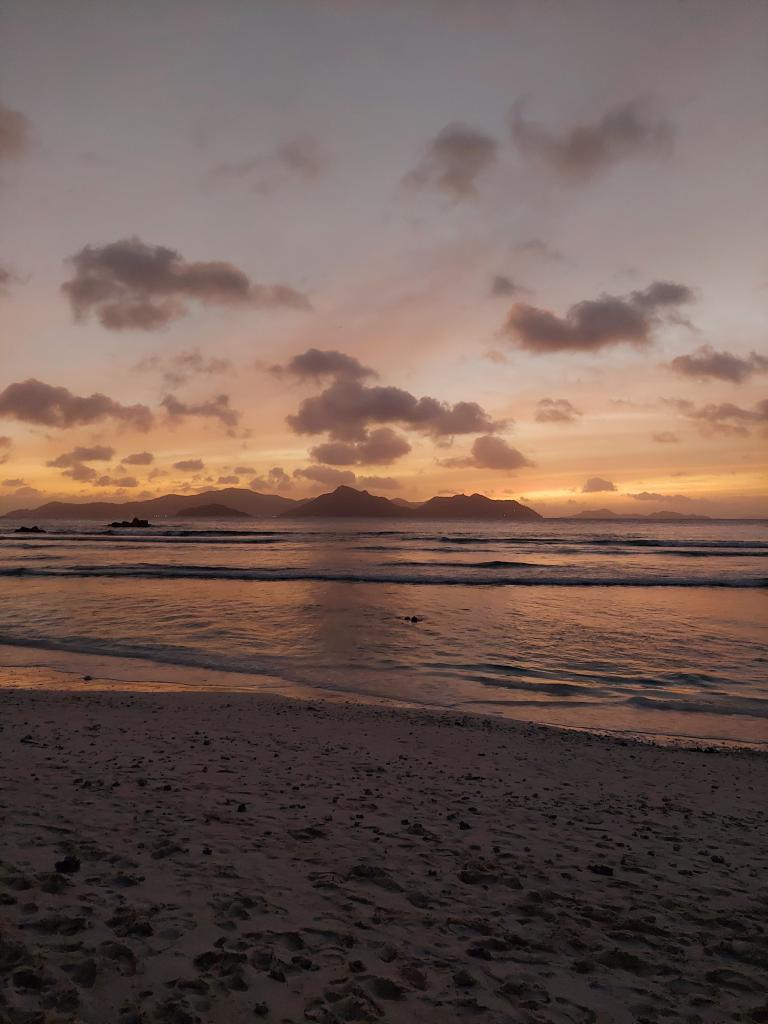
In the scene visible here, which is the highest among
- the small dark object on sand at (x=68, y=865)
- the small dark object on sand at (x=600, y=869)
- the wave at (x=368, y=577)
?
the small dark object on sand at (x=68, y=865)

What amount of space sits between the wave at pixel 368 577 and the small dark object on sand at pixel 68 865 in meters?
34.1

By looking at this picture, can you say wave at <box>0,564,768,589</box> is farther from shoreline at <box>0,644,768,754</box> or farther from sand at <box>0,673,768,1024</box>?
sand at <box>0,673,768,1024</box>

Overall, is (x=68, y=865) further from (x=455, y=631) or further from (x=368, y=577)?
(x=368, y=577)

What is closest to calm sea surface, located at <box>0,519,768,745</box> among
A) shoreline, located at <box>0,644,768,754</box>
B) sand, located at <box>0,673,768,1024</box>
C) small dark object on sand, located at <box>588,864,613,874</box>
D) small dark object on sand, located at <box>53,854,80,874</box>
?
shoreline, located at <box>0,644,768,754</box>

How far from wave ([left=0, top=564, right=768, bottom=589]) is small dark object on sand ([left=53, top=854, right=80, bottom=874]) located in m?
34.1

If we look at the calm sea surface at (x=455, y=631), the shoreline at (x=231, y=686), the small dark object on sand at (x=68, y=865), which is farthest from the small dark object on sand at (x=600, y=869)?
the calm sea surface at (x=455, y=631)

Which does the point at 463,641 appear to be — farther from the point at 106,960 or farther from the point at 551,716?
the point at 106,960

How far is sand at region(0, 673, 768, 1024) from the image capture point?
161 inches

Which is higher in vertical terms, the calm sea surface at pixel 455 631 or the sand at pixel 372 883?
the sand at pixel 372 883

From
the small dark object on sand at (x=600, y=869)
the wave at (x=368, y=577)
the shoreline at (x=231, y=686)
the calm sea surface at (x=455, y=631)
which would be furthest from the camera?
the wave at (x=368, y=577)

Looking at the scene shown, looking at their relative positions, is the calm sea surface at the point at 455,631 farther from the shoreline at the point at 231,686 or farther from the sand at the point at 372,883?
the sand at the point at 372,883

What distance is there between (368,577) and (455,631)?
20.4 meters

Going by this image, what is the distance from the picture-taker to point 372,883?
18.0 feet

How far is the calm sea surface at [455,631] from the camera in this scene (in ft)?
45.9
